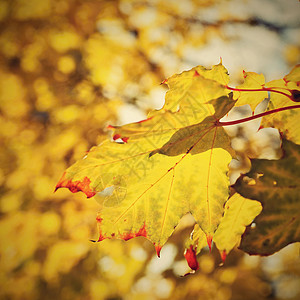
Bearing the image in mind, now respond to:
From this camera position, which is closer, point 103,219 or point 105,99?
point 103,219

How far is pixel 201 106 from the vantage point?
1.29ft

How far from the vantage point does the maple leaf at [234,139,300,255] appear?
35cm

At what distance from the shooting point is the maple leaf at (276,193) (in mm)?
350

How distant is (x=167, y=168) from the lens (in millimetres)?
448

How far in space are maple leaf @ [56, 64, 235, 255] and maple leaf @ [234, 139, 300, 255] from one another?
0.17 feet

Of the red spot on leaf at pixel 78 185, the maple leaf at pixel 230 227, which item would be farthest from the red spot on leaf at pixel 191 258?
the red spot on leaf at pixel 78 185

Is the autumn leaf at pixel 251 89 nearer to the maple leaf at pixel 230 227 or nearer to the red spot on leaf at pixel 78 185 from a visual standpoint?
the maple leaf at pixel 230 227

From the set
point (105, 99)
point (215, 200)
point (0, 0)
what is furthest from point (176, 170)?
point (0, 0)

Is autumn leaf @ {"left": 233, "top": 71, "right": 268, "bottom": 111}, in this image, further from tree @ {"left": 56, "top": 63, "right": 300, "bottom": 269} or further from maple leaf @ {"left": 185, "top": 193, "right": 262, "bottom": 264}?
maple leaf @ {"left": 185, "top": 193, "right": 262, "bottom": 264}

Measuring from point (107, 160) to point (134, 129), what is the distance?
0.29 ft

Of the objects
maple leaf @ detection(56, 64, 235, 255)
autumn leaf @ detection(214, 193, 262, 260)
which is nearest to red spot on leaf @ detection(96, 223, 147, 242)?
maple leaf @ detection(56, 64, 235, 255)

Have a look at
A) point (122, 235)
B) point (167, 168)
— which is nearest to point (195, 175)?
point (167, 168)

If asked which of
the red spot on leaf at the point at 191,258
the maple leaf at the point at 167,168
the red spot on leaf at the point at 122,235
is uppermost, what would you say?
the maple leaf at the point at 167,168

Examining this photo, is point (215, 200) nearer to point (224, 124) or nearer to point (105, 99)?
point (224, 124)
